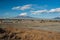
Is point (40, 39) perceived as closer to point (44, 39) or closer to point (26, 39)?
point (44, 39)

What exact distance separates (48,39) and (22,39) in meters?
3.29

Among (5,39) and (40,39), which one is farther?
(40,39)

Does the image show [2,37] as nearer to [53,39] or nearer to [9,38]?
[9,38]

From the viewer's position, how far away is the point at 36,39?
1755 centimetres

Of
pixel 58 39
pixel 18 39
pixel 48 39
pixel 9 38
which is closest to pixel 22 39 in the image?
pixel 18 39

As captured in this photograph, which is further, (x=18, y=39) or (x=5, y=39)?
(x=18, y=39)

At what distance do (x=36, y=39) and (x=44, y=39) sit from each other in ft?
3.27

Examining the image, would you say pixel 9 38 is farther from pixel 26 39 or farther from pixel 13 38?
pixel 26 39

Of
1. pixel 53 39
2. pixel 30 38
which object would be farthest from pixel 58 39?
pixel 30 38

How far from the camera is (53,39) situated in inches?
689

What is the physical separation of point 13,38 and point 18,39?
0.65m

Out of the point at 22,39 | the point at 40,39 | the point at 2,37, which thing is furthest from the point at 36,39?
the point at 2,37

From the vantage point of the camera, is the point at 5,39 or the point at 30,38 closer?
the point at 5,39

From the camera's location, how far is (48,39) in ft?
57.1
